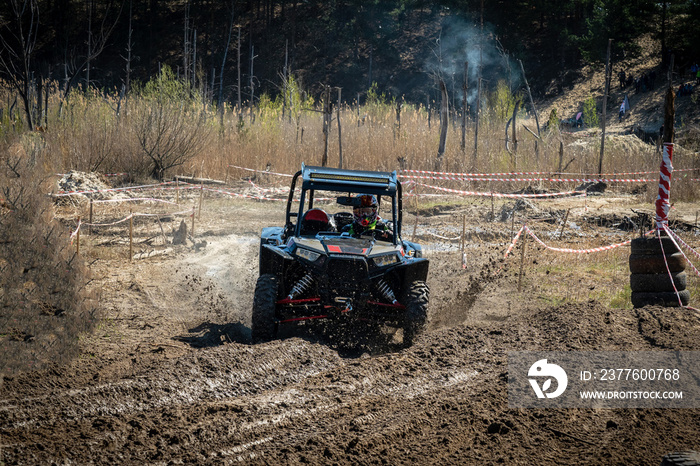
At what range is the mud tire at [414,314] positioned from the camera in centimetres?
709

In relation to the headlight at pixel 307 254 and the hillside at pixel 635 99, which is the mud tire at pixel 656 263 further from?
the hillside at pixel 635 99

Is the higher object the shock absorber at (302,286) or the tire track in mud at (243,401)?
the shock absorber at (302,286)

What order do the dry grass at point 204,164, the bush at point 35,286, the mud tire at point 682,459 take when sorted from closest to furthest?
the mud tire at point 682,459 → the bush at point 35,286 → the dry grass at point 204,164

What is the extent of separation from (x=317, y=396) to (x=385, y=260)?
2.14 meters

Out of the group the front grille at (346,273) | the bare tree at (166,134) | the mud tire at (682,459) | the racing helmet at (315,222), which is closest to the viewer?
the mud tire at (682,459)

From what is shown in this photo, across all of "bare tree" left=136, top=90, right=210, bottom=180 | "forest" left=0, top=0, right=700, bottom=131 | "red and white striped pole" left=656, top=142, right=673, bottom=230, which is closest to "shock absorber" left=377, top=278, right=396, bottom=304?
"red and white striped pole" left=656, top=142, right=673, bottom=230

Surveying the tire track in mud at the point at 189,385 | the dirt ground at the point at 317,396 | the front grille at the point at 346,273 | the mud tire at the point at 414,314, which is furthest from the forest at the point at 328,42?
the tire track in mud at the point at 189,385

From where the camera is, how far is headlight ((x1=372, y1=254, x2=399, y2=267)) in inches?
277

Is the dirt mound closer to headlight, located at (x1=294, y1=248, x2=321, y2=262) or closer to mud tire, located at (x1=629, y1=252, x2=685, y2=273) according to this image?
headlight, located at (x1=294, y1=248, x2=321, y2=262)

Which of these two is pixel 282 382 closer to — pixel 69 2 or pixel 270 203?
pixel 270 203

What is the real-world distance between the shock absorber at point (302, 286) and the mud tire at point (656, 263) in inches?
178

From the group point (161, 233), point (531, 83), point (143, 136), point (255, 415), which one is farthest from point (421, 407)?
point (531, 83)

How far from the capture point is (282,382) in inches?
230

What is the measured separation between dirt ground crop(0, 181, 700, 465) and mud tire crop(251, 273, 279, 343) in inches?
14.8
